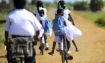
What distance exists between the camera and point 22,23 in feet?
23.6

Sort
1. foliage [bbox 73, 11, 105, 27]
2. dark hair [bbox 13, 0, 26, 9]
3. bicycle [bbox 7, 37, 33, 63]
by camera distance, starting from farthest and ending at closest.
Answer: foliage [bbox 73, 11, 105, 27] → dark hair [bbox 13, 0, 26, 9] → bicycle [bbox 7, 37, 33, 63]

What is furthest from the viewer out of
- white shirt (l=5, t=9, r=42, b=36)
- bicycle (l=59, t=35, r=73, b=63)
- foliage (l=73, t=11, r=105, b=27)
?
foliage (l=73, t=11, r=105, b=27)

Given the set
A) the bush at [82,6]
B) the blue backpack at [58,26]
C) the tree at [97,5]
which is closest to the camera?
the blue backpack at [58,26]

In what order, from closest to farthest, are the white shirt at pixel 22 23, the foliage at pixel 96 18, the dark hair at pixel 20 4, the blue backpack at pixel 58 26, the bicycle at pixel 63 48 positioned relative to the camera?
1. the white shirt at pixel 22 23
2. the dark hair at pixel 20 4
3. the blue backpack at pixel 58 26
4. the bicycle at pixel 63 48
5. the foliage at pixel 96 18

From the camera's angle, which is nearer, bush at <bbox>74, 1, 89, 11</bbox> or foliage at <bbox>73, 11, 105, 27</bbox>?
foliage at <bbox>73, 11, 105, 27</bbox>

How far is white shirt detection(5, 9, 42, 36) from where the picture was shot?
283 inches

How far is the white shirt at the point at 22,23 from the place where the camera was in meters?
7.18

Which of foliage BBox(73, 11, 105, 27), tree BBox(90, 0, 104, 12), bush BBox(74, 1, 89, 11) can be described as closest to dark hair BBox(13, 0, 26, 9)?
foliage BBox(73, 11, 105, 27)

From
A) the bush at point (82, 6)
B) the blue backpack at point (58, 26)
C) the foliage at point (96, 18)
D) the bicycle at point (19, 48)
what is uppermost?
the bicycle at point (19, 48)

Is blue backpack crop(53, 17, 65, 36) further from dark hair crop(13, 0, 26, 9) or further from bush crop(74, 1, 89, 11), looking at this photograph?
bush crop(74, 1, 89, 11)

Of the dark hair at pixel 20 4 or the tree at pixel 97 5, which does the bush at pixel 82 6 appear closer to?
the tree at pixel 97 5

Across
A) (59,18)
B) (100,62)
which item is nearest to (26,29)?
(59,18)

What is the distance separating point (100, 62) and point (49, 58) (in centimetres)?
188

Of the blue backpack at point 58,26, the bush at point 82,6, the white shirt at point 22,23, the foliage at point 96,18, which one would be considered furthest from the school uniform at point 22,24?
the bush at point 82,6
